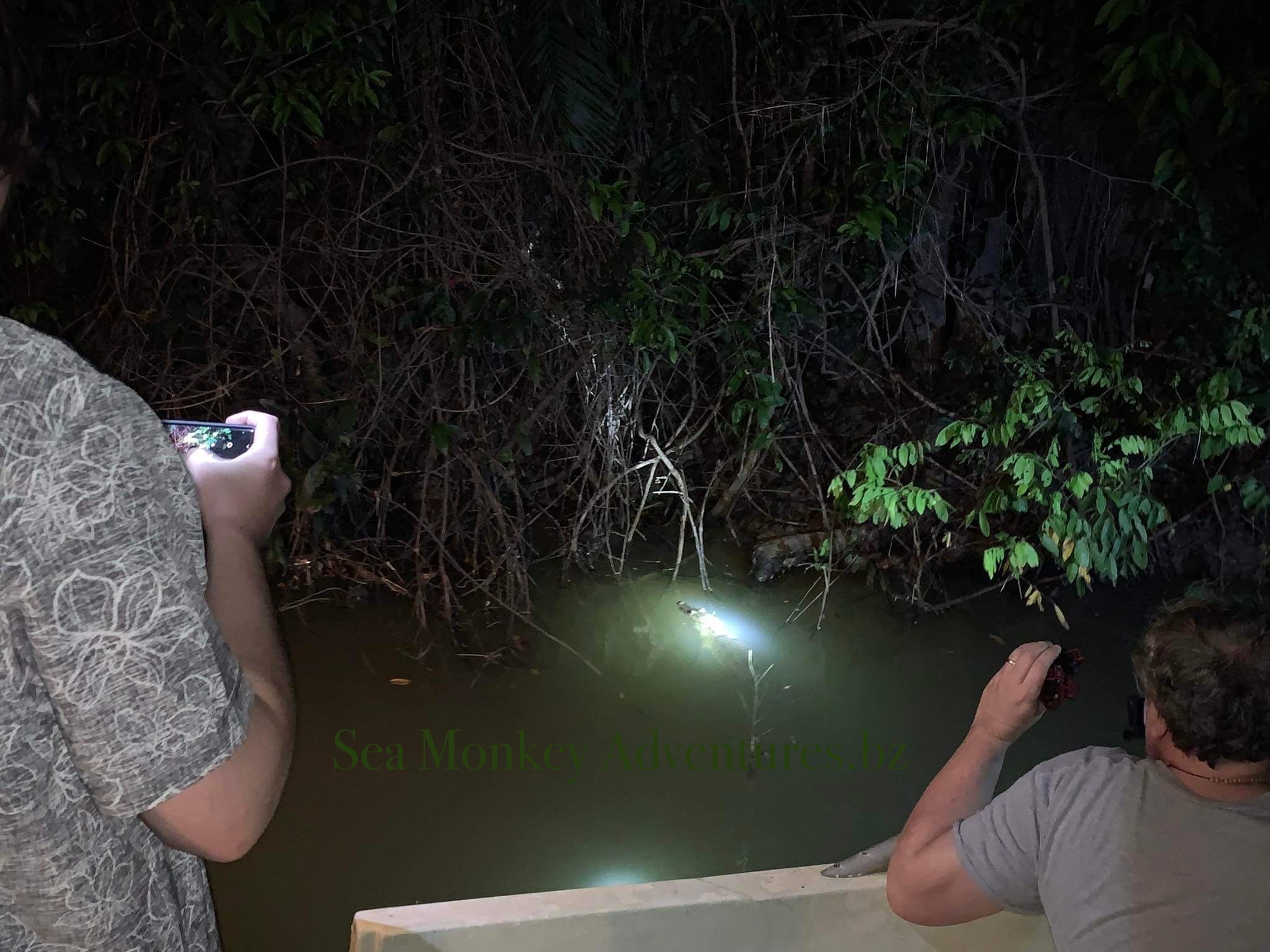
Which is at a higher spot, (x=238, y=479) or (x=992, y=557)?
(x=238, y=479)

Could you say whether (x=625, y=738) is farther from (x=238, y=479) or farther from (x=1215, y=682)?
(x=238, y=479)

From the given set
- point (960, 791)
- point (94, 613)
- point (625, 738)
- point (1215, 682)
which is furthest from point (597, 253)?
point (94, 613)

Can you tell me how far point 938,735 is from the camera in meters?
3.19

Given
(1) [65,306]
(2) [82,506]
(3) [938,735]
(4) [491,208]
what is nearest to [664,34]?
(4) [491,208]

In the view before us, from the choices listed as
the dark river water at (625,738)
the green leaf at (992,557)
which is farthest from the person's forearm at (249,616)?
the green leaf at (992,557)

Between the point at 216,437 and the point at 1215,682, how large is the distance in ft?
3.86

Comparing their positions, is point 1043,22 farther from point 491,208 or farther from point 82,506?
point 82,506

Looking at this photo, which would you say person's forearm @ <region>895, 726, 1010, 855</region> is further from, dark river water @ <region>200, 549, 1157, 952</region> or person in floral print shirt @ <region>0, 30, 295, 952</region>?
dark river water @ <region>200, 549, 1157, 952</region>

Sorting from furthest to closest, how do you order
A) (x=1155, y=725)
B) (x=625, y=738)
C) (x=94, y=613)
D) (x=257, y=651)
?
(x=625, y=738)
(x=1155, y=725)
(x=257, y=651)
(x=94, y=613)

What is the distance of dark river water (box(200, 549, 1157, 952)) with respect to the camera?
8.56 feet

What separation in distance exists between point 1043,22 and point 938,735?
2.25 meters

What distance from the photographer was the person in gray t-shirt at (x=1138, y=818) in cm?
112

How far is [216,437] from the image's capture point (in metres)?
0.86

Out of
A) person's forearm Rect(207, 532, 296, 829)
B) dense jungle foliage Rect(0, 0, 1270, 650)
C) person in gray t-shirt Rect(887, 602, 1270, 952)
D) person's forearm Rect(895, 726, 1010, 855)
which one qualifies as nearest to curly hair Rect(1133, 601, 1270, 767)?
person in gray t-shirt Rect(887, 602, 1270, 952)
